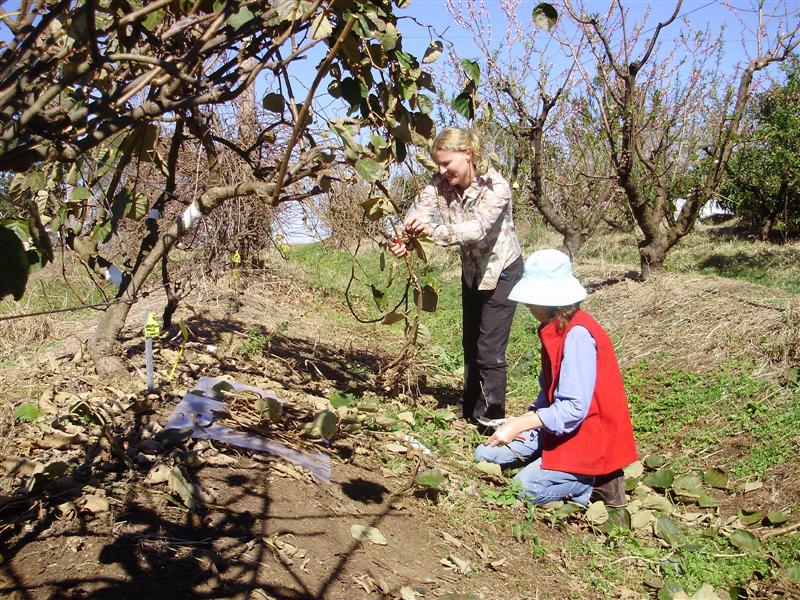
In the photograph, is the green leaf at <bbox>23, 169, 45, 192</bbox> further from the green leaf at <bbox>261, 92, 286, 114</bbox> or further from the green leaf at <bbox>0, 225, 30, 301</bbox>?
the green leaf at <bbox>0, 225, 30, 301</bbox>

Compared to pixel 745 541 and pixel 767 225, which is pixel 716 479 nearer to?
pixel 745 541

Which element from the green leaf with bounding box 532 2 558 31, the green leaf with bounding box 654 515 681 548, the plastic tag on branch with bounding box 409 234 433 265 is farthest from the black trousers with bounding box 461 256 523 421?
the green leaf with bounding box 532 2 558 31

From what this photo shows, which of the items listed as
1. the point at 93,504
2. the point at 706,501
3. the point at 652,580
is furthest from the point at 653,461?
the point at 93,504

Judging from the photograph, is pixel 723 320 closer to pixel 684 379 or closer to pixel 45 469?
pixel 684 379

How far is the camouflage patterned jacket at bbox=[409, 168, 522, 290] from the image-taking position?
400 cm

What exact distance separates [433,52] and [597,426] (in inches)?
69.8

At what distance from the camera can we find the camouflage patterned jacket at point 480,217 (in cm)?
400

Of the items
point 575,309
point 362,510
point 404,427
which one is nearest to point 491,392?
point 404,427

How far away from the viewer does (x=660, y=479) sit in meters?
3.73

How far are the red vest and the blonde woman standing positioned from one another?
32.0 inches

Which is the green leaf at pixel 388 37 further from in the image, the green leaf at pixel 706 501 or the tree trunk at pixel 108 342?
the green leaf at pixel 706 501

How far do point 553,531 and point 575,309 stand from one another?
97 cm

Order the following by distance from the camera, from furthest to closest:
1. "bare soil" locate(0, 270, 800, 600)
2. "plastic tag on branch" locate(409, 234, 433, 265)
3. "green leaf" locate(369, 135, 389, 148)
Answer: "plastic tag on branch" locate(409, 234, 433, 265)
"green leaf" locate(369, 135, 389, 148)
"bare soil" locate(0, 270, 800, 600)

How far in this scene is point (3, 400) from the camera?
3.34 metres
